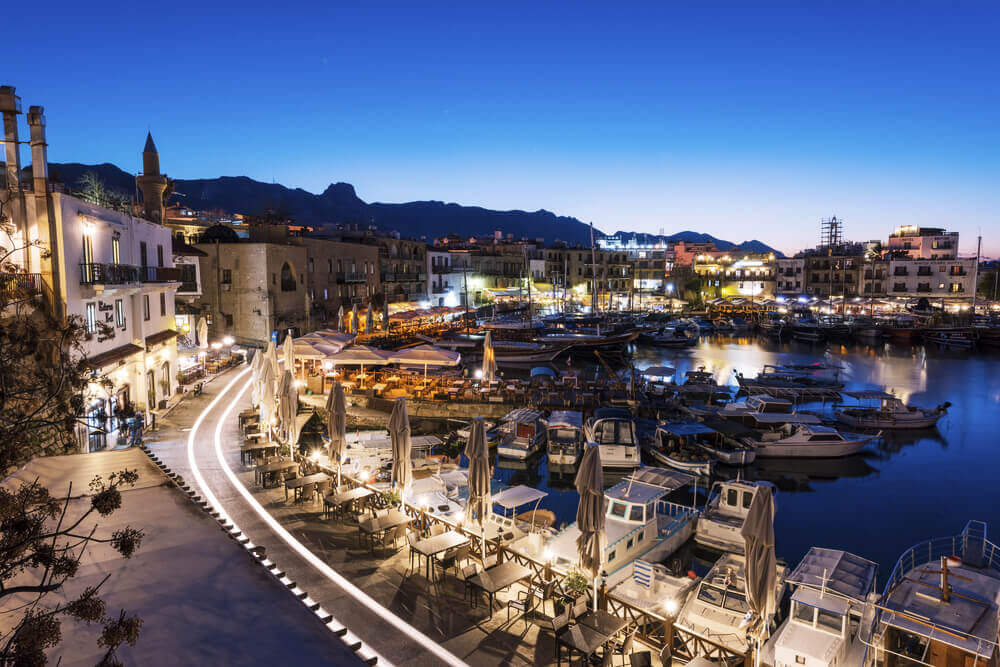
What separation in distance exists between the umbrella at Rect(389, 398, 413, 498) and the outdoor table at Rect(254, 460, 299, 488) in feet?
13.3

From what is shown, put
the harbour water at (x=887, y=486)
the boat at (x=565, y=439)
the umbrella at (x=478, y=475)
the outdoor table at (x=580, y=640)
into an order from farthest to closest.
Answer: the boat at (x=565, y=439) < the harbour water at (x=887, y=486) < the umbrella at (x=478, y=475) < the outdoor table at (x=580, y=640)

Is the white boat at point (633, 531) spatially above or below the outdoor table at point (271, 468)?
below

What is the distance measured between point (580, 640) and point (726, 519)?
11353mm

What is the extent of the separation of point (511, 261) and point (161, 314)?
74688mm

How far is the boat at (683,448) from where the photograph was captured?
24.8m

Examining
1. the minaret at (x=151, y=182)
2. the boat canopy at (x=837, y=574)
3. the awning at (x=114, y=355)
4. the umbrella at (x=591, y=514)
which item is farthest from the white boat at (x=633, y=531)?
the minaret at (x=151, y=182)

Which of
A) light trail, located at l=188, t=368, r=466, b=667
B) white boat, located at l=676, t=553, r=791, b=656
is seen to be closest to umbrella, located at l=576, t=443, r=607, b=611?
light trail, located at l=188, t=368, r=466, b=667

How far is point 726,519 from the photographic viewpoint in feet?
60.5

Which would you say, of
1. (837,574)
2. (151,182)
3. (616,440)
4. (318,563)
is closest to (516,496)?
(318,563)

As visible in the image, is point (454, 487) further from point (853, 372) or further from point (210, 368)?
point (853, 372)

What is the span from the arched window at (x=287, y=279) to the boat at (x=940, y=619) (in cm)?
4581

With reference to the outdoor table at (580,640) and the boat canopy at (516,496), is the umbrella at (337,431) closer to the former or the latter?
the boat canopy at (516,496)

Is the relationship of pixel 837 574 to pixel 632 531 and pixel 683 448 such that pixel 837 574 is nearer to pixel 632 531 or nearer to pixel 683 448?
pixel 632 531

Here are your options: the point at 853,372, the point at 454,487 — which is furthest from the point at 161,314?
the point at 853,372
